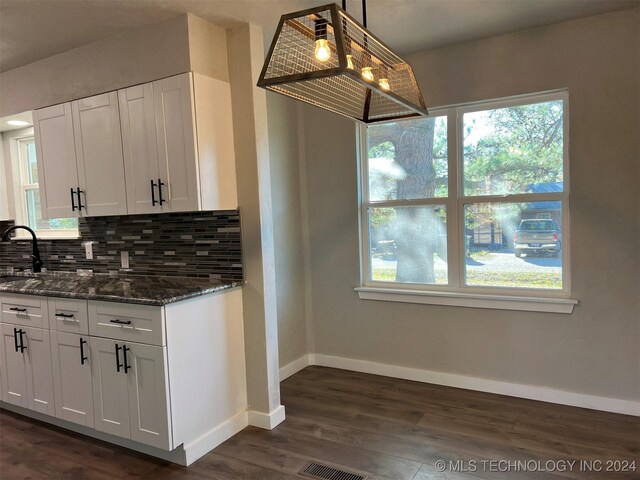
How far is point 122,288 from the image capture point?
9.02ft

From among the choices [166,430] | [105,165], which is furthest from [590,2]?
[166,430]

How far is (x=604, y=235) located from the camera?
113 inches

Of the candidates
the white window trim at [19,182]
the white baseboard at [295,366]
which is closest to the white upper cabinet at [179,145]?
the white baseboard at [295,366]

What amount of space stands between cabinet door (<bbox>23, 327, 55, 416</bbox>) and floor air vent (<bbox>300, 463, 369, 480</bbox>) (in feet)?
5.64

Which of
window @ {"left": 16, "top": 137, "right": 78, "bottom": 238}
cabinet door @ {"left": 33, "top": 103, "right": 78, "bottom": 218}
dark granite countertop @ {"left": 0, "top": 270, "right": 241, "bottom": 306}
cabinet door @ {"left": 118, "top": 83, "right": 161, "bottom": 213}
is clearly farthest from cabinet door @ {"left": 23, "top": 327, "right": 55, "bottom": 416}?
window @ {"left": 16, "top": 137, "right": 78, "bottom": 238}

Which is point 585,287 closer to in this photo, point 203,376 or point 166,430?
point 203,376

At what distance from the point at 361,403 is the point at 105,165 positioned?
7.77 feet

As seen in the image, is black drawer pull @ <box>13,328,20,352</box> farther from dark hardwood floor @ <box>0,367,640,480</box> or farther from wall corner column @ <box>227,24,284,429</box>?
wall corner column @ <box>227,24,284,429</box>

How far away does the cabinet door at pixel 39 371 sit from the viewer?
2.87 metres

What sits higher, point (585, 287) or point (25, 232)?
point (25, 232)

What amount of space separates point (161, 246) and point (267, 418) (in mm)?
1380

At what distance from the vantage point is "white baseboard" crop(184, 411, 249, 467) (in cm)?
251

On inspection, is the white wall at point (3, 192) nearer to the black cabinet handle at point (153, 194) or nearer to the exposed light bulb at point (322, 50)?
the black cabinet handle at point (153, 194)

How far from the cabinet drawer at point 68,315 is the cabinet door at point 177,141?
774 mm
